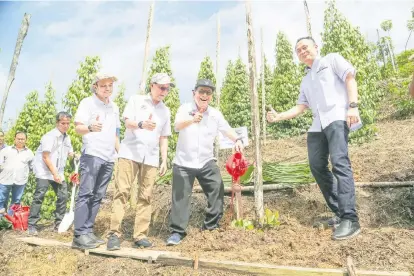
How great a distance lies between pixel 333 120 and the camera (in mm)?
3498

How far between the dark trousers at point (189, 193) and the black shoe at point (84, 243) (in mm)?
879

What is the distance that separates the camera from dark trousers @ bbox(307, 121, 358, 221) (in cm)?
332

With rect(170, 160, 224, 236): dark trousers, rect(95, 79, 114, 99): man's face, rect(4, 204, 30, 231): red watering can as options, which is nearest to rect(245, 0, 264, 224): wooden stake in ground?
rect(170, 160, 224, 236): dark trousers

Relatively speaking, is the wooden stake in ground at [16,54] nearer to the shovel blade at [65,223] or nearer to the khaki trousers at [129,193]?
the shovel blade at [65,223]

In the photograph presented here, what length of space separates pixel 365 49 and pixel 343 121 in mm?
10840

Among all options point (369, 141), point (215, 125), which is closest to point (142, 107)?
point (215, 125)

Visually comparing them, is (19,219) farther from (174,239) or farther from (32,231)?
(174,239)

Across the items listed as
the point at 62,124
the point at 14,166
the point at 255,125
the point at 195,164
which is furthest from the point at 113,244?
the point at 14,166

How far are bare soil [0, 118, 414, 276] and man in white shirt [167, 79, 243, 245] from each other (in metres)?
0.24

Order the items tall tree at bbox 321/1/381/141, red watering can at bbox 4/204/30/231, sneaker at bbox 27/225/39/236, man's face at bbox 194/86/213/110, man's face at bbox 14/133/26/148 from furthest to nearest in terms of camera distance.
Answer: tall tree at bbox 321/1/381/141, man's face at bbox 14/133/26/148, red watering can at bbox 4/204/30/231, sneaker at bbox 27/225/39/236, man's face at bbox 194/86/213/110

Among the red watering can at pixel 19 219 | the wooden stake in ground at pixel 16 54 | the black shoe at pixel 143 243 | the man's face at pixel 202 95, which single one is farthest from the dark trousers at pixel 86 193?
the wooden stake in ground at pixel 16 54

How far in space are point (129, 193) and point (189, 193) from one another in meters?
0.69

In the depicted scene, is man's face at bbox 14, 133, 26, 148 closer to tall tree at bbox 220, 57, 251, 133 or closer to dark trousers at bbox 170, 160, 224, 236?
dark trousers at bbox 170, 160, 224, 236

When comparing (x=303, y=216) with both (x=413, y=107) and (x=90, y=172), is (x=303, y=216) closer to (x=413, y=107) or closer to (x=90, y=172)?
(x=90, y=172)
